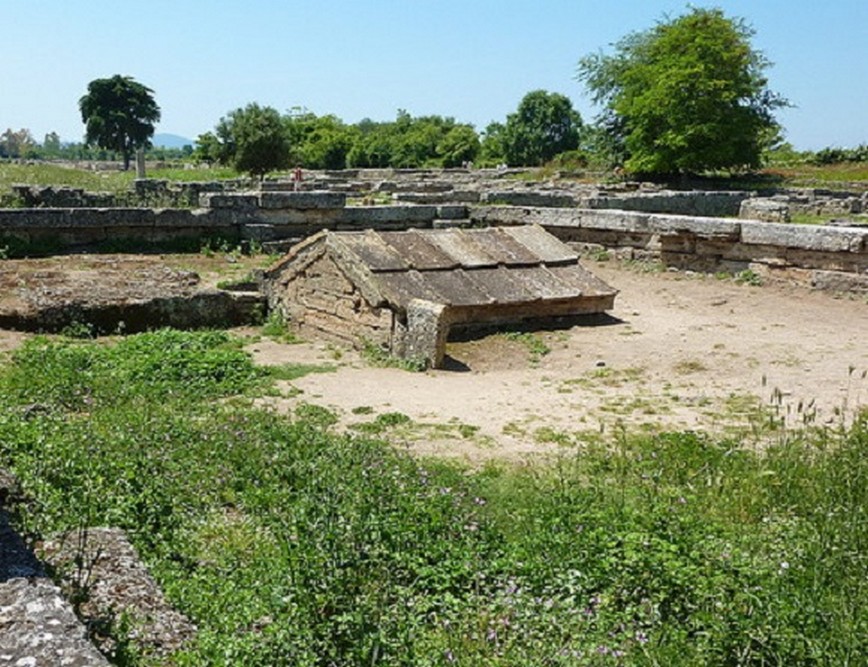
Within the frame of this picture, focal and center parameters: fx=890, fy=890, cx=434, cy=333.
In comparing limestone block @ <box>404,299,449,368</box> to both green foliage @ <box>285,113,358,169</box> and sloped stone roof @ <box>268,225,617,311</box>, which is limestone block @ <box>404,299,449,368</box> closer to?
sloped stone roof @ <box>268,225,617,311</box>

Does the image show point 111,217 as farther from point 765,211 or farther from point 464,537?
point 765,211

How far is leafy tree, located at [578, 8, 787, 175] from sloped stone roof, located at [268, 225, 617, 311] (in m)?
26.2

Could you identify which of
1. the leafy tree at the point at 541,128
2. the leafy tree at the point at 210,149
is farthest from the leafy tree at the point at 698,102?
the leafy tree at the point at 541,128

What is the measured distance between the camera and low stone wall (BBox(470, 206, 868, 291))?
12.5 m

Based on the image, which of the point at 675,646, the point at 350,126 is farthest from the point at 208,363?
the point at 350,126

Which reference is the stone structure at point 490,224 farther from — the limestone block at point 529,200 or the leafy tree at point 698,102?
the leafy tree at point 698,102

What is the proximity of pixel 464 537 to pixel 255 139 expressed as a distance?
31.5 metres

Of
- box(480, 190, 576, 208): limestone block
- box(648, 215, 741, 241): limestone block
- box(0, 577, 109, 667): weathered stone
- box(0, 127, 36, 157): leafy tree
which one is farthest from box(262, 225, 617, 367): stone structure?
box(0, 127, 36, 157): leafy tree

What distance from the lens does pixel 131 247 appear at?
612 inches

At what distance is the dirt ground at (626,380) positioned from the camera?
25.1ft

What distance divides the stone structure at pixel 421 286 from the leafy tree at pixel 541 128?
61.2 m

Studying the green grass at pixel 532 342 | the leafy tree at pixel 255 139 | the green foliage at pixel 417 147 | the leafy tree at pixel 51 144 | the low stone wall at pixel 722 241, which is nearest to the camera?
the green grass at pixel 532 342

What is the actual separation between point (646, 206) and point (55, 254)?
14280 mm

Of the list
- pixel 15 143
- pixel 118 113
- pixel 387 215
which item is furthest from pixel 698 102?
pixel 15 143
